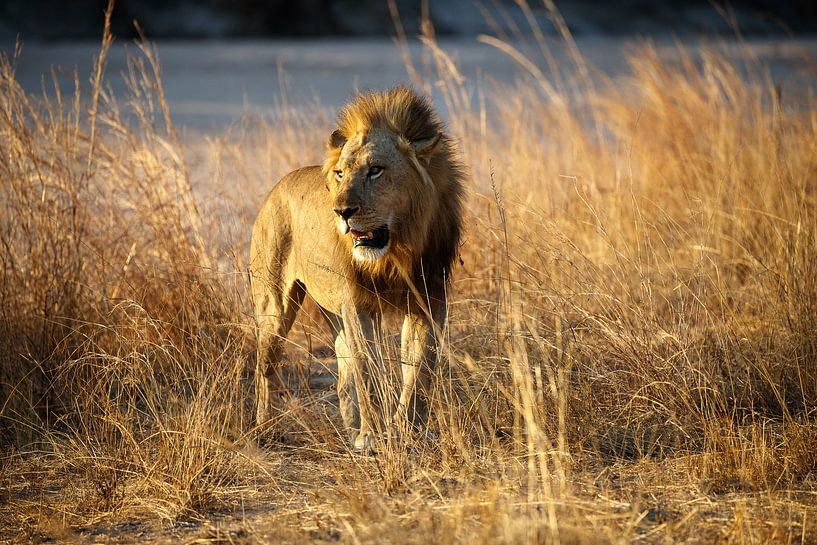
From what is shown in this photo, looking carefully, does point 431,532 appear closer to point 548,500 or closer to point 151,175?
point 548,500

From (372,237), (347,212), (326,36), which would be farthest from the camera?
(326,36)

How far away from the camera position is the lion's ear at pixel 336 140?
4.02 m

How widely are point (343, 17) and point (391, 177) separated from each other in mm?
30028

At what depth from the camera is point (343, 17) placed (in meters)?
32.8

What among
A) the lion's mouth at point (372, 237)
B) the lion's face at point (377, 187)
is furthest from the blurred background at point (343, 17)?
the lion's mouth at point (372, 237)

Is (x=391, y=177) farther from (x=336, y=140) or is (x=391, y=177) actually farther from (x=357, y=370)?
(x=357, y=370)

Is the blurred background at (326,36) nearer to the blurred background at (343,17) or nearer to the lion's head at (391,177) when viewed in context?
the blurred background at (343,17)

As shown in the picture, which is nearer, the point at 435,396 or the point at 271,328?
the point at 435,396

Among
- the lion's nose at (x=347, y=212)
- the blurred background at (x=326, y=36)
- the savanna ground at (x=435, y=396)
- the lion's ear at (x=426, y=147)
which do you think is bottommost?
the savanna ground at (x=435, y=396)

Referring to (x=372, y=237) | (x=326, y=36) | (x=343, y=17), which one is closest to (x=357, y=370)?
(x=372, y=237)

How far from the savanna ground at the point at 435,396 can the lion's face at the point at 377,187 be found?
42 centimetres

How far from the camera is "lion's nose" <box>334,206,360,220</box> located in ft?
12.2

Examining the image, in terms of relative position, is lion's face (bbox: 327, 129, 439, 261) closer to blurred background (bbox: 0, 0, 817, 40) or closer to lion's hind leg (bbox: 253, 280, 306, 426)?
lion's hind leg (bbox: 253, 280, 306, 426)

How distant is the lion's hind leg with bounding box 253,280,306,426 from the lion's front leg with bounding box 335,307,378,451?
0.32 m
